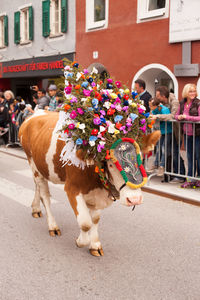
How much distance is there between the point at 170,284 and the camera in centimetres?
360

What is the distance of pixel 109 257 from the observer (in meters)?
4.23

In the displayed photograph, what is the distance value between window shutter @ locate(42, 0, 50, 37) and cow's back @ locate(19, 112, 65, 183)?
13478mm

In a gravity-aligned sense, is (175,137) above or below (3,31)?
below

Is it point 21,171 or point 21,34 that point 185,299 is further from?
point 21,34

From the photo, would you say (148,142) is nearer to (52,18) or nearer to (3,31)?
(52,18)

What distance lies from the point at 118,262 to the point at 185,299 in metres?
0.95

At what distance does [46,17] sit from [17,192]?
1274 cm

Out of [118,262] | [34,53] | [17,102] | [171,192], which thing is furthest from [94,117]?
[34,53]

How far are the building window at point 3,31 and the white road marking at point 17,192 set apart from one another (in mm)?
15779

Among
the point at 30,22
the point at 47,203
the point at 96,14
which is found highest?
the point at 30,22

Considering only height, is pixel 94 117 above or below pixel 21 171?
above

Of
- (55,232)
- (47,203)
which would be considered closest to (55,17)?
(47,203)

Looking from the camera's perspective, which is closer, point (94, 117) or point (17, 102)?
point (94, 117)

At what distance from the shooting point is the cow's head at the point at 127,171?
Answer: 11.1 ft
